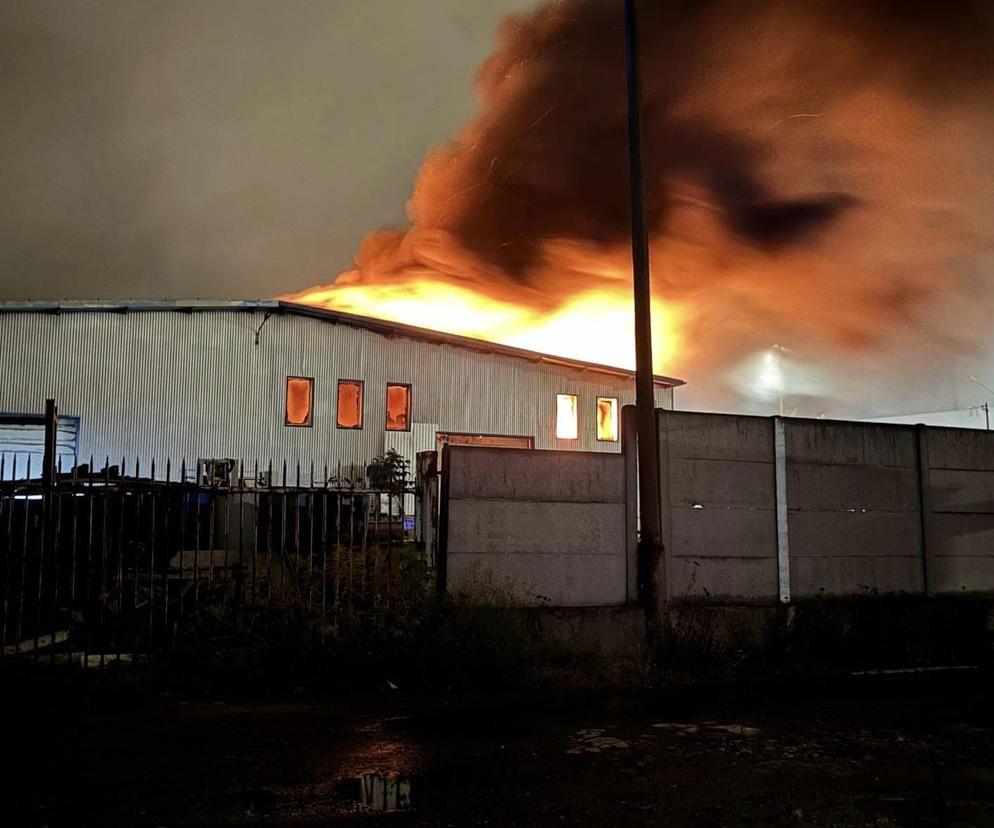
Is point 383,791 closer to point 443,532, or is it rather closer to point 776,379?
point 443,532

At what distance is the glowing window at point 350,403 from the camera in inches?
834

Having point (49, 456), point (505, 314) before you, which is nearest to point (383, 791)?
point (49, 456)

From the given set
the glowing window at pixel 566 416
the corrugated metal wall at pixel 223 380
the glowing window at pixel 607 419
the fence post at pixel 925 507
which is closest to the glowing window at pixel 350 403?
the corrugated metal wall at pixel 223 380

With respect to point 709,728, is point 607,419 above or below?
above

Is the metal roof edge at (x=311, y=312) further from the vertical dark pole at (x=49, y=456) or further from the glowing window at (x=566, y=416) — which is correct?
the vertical dark pole at (x=49, y=456)

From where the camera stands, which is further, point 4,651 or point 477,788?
point 4,651

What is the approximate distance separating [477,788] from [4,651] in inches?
213

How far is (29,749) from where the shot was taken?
6117 mm

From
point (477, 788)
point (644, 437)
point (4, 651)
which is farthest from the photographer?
point (644, 437)

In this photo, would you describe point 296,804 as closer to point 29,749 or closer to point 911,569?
point 29,749

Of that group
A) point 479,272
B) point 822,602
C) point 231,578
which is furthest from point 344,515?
point 479,272

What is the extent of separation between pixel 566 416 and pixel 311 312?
23.8 ft

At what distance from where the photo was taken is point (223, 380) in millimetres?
20000

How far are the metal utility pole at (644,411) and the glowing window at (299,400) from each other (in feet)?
39.6
